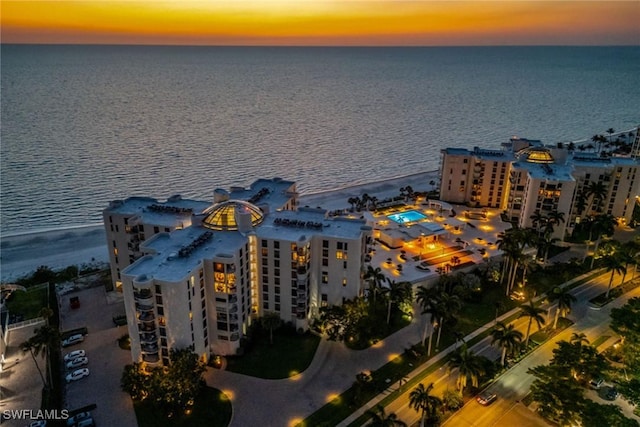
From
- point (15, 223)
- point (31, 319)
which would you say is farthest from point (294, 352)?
point (15, 223)

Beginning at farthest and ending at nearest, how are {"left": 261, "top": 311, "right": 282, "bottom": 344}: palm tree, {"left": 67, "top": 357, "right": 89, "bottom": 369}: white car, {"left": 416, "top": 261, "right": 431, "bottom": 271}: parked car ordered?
{"left": 416, "top": 261, "right": 431, "bottom": 271}: parked car → {"left": 261, "top": 311, "right": 282, "bottom": 344}: palm tree → {"left": 67, "top": 357, "right": 89, "bottom": 369}: white car

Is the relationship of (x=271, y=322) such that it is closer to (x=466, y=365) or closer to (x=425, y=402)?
(x=425, y=402)

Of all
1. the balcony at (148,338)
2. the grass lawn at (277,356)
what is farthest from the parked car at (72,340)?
the grass lawn at (277,356)

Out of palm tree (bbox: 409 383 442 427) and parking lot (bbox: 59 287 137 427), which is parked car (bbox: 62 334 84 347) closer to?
parking lot (bbox: 59 287 137 427)

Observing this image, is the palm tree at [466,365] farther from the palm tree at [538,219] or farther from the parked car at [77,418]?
the palm tree at [538,219]

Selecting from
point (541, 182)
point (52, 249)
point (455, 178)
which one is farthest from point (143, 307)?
point (455, 178)

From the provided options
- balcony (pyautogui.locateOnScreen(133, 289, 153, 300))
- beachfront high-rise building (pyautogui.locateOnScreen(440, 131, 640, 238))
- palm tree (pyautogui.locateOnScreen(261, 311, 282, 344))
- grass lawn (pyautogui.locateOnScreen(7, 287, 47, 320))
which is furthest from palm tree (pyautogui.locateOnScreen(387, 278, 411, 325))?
grass lawn (pyautogui.locateOnScreen(7, 287, 47, 320))
